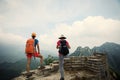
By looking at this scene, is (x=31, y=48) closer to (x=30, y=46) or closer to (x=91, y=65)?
(x=30, y=46)

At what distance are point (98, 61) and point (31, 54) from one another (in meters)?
5.34

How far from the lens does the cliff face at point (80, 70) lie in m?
12.3

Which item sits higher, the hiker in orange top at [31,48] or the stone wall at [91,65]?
the hiker in orange top at [31,48]

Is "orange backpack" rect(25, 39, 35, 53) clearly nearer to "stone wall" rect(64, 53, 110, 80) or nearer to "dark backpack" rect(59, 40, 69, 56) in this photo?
"dark backpack" rect(59, 40, 69, 56)

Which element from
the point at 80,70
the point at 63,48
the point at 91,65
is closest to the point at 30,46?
the point at 63,48

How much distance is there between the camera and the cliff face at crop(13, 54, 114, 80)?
486 inches

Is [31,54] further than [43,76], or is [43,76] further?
Result: [43,76]

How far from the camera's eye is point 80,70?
1398cm

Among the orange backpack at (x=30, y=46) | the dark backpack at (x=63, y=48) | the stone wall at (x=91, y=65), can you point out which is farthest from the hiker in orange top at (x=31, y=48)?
the stone wall at (x=91, y=65)

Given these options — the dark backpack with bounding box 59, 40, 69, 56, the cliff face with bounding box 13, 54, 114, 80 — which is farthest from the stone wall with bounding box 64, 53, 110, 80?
the dark backpack with bounding box 59, 40, 69, 56

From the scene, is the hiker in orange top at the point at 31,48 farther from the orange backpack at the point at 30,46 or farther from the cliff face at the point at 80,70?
the cliff face at the point at 80,70

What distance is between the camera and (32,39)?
1164 cm

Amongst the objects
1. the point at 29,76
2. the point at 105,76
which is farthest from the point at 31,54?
the point at 105,76

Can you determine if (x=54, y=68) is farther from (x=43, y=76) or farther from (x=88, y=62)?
(x=88, y=62)
